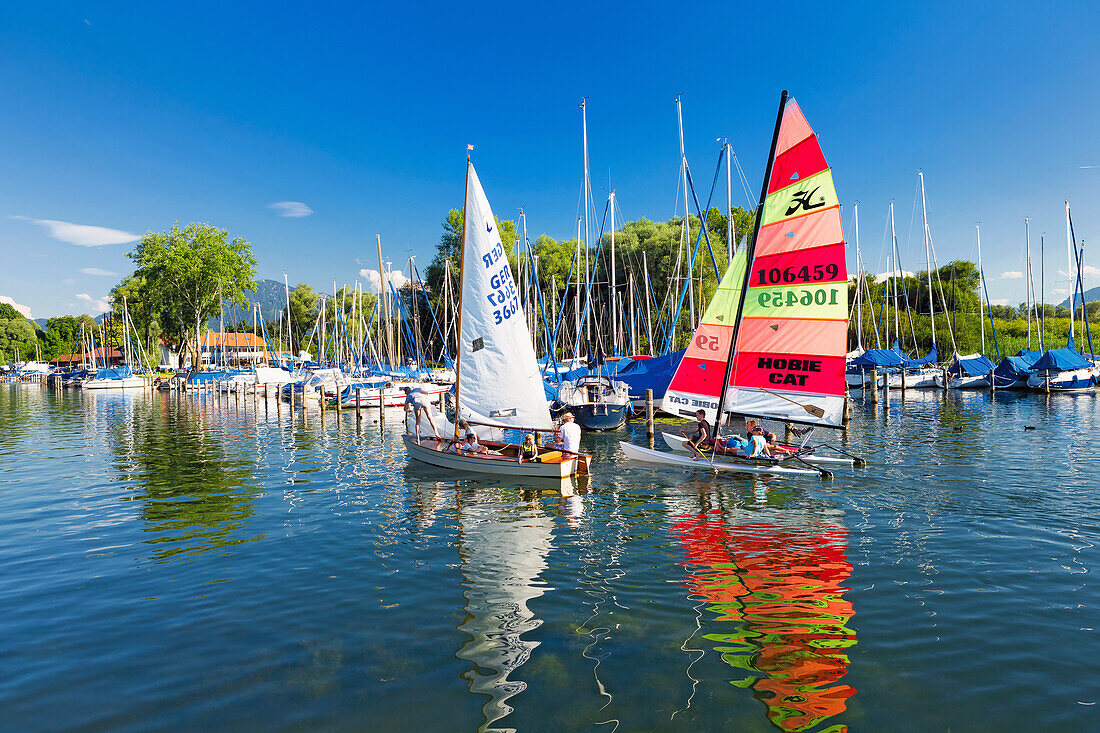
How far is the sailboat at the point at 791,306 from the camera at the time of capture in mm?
17281

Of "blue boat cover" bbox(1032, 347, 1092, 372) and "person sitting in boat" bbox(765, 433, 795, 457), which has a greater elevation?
"blue boat cover" bbox(1032, 347, 1092, 372)

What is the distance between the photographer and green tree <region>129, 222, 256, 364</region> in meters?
84.9

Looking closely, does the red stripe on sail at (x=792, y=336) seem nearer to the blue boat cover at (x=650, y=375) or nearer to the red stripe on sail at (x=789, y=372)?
the red stripe on sail at (x=789, y=372)

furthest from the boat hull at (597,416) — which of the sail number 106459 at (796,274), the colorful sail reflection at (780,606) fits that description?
the colorful sail reflection at (780,606)

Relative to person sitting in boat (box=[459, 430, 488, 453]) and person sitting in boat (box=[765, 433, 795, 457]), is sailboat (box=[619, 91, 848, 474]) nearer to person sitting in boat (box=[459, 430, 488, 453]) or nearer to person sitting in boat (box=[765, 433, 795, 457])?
person sitting in boat (box=[765, 433, 795, 457])

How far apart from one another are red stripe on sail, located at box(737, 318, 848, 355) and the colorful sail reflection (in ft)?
19.8

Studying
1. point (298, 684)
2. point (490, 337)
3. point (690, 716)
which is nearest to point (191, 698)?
point (298, 684)

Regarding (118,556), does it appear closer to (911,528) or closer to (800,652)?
(800,652)

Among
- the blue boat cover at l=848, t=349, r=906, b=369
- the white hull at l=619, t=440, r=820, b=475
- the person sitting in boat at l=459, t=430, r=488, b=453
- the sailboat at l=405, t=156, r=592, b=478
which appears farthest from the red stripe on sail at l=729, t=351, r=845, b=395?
the blue boat cover at l=848, t=349, r=906, b=369

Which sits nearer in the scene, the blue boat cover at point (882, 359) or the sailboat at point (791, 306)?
the sailboat at point (791, 306)

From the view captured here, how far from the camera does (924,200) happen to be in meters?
Result: 62.8

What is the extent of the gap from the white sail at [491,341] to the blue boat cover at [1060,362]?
52.3m

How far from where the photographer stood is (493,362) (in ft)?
64.8

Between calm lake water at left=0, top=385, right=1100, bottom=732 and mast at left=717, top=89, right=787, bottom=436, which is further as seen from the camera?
mast at left=717, top=89, right=787, bottom=436
